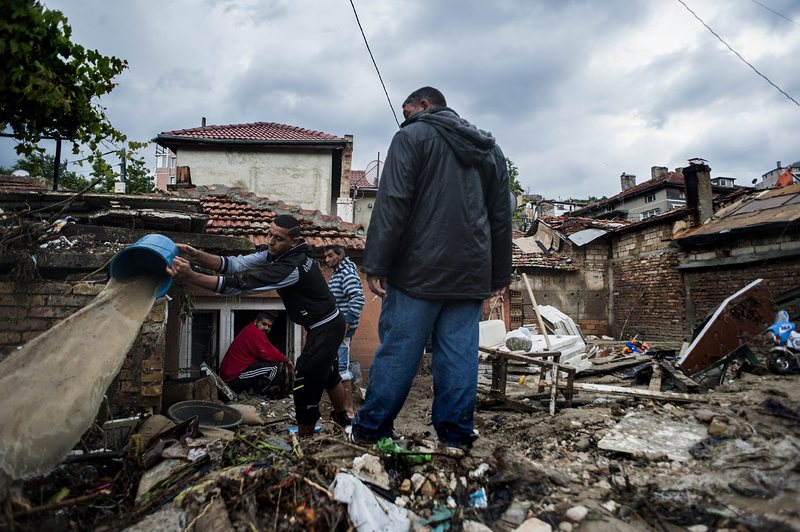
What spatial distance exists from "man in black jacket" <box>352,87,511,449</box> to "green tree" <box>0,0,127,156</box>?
264 cm

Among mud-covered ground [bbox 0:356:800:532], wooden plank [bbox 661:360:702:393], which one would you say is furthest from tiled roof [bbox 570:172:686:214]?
mud-covered ground [bbox 0:356:800:532]

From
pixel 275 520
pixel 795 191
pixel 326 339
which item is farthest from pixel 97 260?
pixel 795 191

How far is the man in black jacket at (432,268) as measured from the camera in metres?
2.59

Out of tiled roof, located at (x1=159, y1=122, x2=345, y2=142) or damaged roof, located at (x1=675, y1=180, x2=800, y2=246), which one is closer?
damaged roof, located at (x1=675, y1=180, x2=800, y2=246)

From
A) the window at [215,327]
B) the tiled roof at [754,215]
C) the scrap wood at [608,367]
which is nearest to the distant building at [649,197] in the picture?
the tiled roof at [754,215]

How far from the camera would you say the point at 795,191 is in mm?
11289

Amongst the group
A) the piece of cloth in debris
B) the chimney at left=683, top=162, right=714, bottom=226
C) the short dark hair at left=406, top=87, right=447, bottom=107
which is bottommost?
the piece of cloth in debris

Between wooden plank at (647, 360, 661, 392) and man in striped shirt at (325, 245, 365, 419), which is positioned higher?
man in striped shirt at (325, 245, 365, 419)

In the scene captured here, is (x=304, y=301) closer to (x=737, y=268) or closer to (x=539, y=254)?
(x=737, y=268)

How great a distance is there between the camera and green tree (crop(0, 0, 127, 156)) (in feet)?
10.4

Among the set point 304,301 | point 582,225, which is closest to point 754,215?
point 582,225

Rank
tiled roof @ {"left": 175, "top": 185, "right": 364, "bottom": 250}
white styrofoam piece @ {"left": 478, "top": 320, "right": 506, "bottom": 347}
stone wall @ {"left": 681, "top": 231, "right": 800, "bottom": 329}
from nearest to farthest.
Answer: white styrofoam piece @ {"left": 478, "top": 320, "right": 506, "bottom": 347}, tiled roof @ {"left": 175, "top": 185, "right": 364, "bottom": 250}, stone wall @ {"left": 681, "top": 231, "right": 800, "bottom": 329}

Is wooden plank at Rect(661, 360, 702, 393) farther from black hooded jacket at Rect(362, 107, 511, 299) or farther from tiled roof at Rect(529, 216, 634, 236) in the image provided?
tiled roof at Rect(529, 216, 634, 236)

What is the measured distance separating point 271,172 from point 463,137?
13331mm
